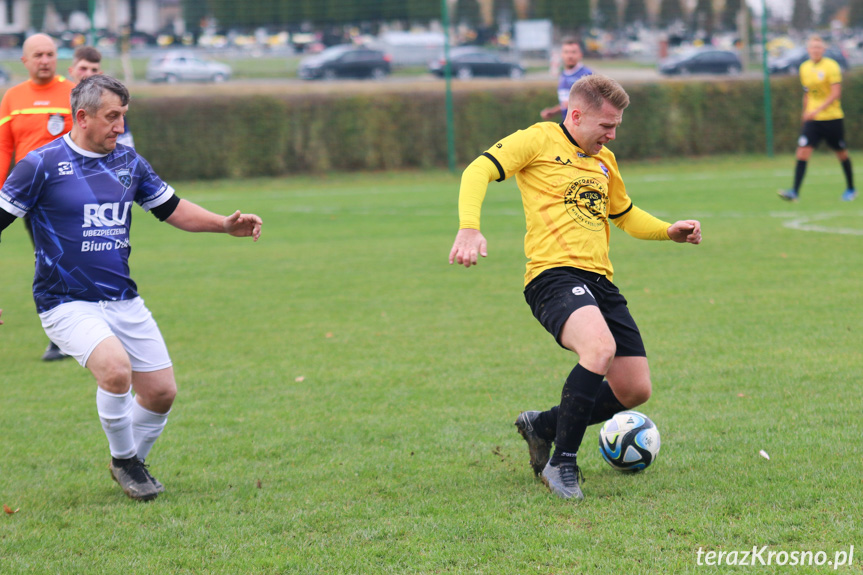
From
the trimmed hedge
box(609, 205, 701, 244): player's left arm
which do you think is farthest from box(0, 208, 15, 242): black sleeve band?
the trimmed hedge

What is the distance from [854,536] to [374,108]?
852 inches

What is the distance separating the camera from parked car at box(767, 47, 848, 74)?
25.0 metres

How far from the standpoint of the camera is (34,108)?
6.86m

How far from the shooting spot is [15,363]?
7121 mm

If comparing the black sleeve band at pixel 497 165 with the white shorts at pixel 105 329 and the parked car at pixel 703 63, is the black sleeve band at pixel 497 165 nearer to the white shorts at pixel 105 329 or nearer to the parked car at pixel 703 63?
the white shorts at pixel 105 329

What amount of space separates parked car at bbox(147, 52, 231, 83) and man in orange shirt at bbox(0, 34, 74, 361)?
17.3 m

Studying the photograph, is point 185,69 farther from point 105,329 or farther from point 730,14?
point 105,329

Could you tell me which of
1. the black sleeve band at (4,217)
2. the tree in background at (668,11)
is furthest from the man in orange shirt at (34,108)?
the tree in background at (668,11)

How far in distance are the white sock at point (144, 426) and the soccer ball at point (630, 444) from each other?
214cm

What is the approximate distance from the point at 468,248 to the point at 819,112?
12346mm

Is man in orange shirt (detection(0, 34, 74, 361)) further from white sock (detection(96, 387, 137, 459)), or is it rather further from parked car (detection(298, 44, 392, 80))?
parked car (detection(298, 44, 392, 80))

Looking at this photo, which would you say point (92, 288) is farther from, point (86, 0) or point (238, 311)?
point (86, 0)

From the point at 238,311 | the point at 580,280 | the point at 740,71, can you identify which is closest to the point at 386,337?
the point at 238,311

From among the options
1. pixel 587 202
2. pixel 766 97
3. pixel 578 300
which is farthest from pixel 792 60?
pixel 578 300
